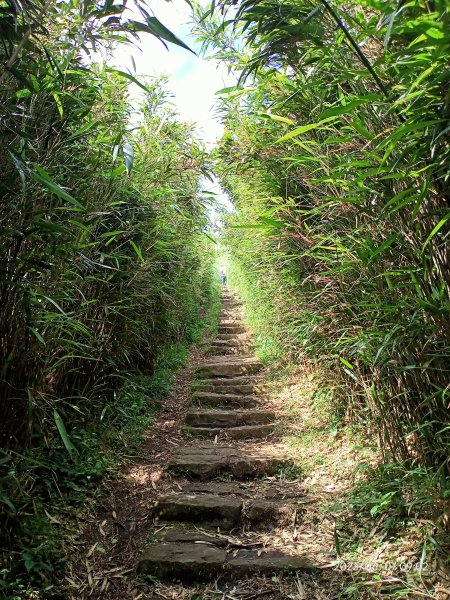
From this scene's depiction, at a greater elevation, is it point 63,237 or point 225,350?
point 63,237

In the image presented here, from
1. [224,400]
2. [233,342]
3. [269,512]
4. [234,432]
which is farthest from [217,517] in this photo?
[233,342]

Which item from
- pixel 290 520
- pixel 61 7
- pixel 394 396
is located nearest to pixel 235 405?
pixel 290 520

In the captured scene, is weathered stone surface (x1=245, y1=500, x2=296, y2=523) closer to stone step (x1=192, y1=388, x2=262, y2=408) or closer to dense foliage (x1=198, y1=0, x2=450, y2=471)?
dense foliage (x1=198, y1=0, x2=450, y2=471)

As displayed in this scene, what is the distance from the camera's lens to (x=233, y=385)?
14.2ft

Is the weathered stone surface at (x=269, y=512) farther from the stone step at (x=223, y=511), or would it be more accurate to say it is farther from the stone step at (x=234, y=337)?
the stone step at (x=234, y=337)

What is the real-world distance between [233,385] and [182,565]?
2.43 meters

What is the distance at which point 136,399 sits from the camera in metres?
3.58

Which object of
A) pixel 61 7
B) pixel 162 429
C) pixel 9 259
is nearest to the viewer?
pixel 9 259

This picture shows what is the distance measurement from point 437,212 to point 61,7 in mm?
1733

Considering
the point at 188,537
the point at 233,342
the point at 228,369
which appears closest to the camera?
the point at 188,537

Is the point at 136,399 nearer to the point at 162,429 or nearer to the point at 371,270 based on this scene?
the point at 162,429

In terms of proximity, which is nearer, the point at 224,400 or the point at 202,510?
the point at 202,510

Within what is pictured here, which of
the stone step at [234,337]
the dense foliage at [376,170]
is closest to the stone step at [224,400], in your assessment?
the dense foliage at [376,170]

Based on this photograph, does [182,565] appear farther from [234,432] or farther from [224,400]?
[224,400]
